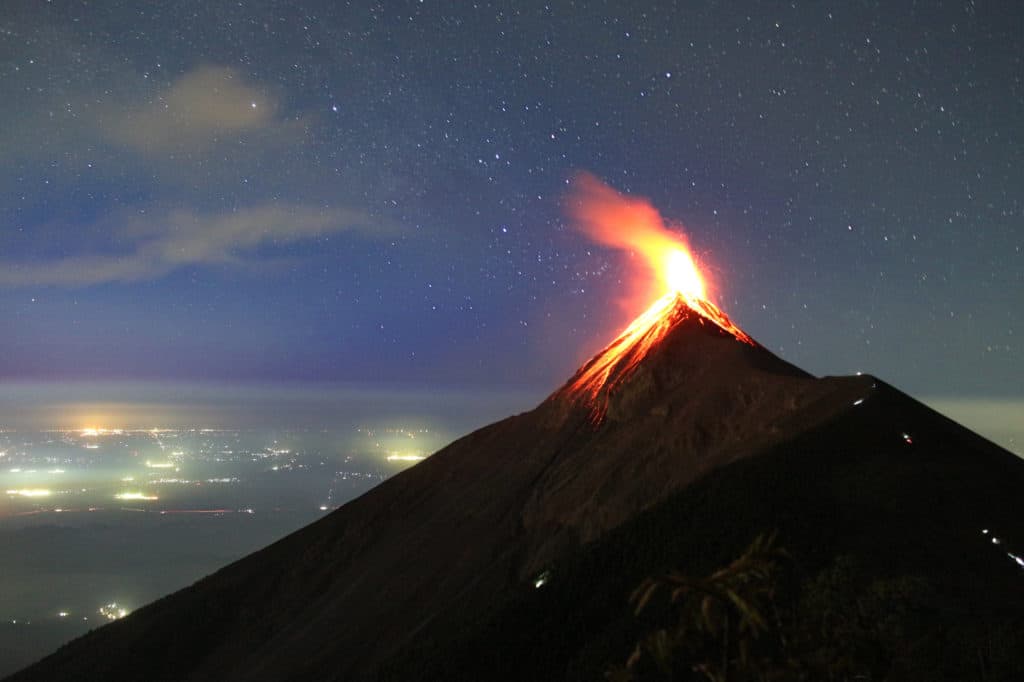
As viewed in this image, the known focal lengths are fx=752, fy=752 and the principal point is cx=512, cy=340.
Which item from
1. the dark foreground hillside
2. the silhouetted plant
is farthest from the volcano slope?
the silhouetted plant

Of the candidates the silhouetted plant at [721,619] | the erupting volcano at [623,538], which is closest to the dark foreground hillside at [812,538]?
the erupting volcano at [623,538]

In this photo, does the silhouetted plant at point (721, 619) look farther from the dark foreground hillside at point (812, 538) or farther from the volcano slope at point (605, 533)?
the dark foreground hillside at point (812, 538)

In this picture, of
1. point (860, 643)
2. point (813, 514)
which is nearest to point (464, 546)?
point (813, 514)

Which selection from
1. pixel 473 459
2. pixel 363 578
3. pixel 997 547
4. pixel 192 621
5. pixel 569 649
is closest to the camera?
pixel 997 547

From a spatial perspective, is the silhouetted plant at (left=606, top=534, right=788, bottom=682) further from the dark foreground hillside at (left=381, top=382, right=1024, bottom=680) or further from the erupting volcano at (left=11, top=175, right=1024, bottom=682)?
the dark foreground hillside at (left=381, top=382, right=1024, bottom=680)

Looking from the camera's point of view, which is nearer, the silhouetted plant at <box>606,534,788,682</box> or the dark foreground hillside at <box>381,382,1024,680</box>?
the silhouetted plant at <box>606,534,788,682</box>

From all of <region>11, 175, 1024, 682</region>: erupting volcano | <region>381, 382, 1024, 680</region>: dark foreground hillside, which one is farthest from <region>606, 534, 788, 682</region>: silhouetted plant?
<region>381, 382, 1024, 680</region>: dark foreground hillside

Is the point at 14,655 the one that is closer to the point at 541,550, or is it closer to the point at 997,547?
the point at 541,550

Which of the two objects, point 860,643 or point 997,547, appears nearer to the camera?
point 860,643
